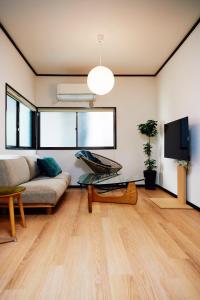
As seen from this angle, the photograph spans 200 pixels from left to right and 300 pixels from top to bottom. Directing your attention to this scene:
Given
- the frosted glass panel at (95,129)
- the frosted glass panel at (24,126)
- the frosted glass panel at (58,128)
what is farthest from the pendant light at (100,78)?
the frosted glass panel at (58,128)

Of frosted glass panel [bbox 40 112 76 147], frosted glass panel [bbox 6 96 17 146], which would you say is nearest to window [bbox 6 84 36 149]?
frosted glass panel [bbox 6 96 17 146]

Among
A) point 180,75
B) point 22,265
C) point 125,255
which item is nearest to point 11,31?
point 180,75

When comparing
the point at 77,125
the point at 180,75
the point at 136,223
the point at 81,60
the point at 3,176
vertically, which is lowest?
the point at 136,223

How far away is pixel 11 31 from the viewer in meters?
3.44

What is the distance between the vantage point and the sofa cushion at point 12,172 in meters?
2.82

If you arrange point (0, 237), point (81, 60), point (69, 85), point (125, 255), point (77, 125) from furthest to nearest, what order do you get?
point (77, 125)
point (69, 85)
point (81, 60)
point (0, 237)
point (125, 255)

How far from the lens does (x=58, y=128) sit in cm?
552

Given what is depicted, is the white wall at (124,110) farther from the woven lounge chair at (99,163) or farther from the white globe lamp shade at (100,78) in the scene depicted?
the white globe lamp shade at (100,78)

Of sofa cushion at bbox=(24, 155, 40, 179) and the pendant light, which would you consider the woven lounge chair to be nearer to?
sofa cushion at bbox=(24, 155, 40, 179)

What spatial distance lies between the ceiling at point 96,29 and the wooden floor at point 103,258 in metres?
2.79

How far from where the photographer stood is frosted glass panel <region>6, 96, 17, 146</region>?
12.6 ft

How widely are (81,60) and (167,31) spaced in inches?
70.3

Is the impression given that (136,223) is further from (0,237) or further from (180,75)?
(180,75)

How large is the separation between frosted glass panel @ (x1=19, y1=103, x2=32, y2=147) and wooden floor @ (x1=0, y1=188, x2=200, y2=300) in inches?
84.7
